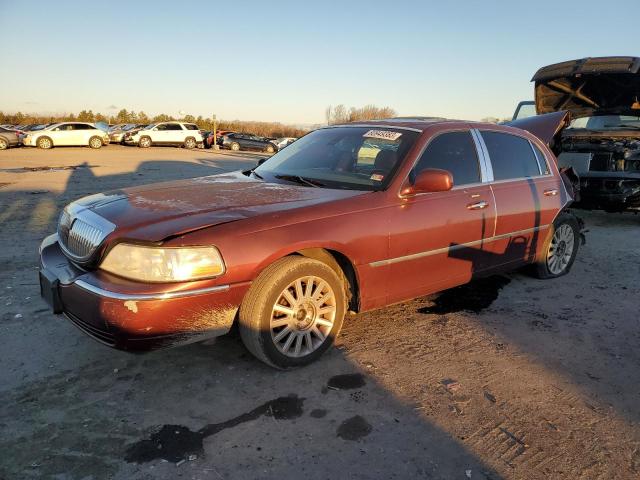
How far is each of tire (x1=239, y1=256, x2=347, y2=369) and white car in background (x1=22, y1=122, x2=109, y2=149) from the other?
2873 centimetres

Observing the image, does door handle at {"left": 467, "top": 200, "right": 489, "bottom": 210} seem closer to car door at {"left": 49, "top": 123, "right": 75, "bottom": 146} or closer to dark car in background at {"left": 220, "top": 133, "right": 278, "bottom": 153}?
car door at {"left": 49, "top": 123, "right": 75, "bottom": 146}

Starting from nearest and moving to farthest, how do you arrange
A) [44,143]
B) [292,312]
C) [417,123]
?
[292,312], [417,123], [44,143]

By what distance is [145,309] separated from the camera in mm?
2688

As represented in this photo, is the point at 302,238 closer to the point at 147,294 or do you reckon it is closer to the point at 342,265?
the point at 342,265

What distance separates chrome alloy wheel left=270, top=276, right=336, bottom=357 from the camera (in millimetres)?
3176

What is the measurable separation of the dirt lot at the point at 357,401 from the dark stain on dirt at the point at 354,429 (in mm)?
11

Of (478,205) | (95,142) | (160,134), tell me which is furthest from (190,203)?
(160,134)

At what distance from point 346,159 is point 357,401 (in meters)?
1.97

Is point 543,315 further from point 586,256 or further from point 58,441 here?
point 58,441

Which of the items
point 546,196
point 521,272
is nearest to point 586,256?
point 521,272

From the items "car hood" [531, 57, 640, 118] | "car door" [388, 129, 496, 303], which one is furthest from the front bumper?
"car hood" [531, 57, 640, 118]

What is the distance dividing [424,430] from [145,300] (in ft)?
5.43

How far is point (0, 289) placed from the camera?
458cm

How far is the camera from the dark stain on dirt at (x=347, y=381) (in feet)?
10.2
